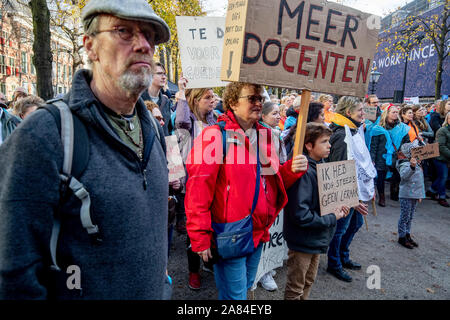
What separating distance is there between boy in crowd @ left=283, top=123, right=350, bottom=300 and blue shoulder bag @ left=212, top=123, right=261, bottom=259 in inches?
26.0

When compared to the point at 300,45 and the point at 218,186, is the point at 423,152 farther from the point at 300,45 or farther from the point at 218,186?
the point at 218,186

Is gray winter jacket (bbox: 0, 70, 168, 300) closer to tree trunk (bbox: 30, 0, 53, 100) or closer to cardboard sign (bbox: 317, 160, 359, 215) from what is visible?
cardboard sign (bbox: 317, 160, 359, 215)

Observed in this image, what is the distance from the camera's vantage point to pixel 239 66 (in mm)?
2010

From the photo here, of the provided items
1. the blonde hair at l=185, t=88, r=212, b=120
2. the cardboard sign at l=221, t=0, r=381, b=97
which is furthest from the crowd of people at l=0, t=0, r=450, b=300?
the blonde hair at l=185, t=88, r=212, b=120

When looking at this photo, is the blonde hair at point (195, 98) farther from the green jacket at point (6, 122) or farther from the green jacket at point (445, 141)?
the green jacket at point (445, 141)

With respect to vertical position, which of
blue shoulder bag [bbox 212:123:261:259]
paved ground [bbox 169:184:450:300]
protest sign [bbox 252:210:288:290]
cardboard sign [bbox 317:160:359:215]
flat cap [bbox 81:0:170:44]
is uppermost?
flat cap [bbox 81:0:170:44]

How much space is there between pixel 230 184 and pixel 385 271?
10.5ft

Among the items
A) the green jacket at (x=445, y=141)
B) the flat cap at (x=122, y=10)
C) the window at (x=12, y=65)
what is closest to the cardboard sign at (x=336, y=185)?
the flat cap at (x=122, y=10)

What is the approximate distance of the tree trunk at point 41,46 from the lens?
6957 millimetres

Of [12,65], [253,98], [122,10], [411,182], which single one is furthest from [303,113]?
[12,65]

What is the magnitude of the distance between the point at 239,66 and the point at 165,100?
2323mm

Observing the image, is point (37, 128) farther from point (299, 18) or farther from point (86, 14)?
point (299, 18)

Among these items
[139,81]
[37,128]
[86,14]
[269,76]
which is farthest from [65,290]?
[269,76]

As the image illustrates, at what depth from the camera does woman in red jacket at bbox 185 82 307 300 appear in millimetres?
2186
